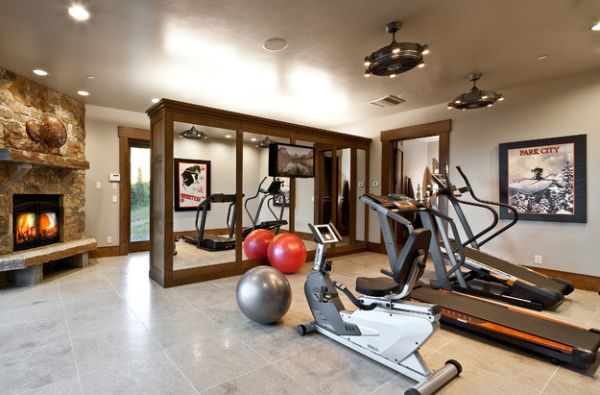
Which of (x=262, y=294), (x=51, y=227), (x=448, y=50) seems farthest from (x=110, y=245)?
(x=448, y=50)

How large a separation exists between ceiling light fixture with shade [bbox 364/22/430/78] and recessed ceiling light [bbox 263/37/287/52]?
962mm

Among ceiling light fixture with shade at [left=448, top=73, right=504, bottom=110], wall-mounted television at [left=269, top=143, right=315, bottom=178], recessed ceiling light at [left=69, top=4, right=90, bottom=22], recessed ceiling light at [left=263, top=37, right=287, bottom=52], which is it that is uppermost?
recessed ceiling light at [left=263, top=37, right=287, bottom=52]

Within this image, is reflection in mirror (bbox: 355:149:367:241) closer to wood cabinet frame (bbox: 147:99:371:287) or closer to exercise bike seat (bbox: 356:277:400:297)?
wood cabinet frame (bbox: 147:99:371:287)

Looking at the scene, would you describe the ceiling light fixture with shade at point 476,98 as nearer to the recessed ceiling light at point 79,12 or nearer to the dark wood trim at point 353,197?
the dark wood trim at point 353,197

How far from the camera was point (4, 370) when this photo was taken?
2318 mm

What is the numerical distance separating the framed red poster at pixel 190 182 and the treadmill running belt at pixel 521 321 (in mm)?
6068

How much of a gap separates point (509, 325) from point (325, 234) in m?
1.81

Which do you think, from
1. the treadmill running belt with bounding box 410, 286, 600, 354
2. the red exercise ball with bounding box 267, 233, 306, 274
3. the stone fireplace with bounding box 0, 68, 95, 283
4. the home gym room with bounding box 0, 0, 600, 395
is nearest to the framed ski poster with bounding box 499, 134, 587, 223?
the home gym room with bounding box 0, 0, 600, 395

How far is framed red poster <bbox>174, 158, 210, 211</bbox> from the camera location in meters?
7.90

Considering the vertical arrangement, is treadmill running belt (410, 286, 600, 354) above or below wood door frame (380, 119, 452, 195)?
below

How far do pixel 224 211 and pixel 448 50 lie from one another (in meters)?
6.60

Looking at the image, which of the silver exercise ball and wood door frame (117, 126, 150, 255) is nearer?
the silver exercise ball

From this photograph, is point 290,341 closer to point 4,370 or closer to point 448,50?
point 4,370

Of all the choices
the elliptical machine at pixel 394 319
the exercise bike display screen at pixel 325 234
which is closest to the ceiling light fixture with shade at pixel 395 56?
the elliptical machine at pixel 394 319
